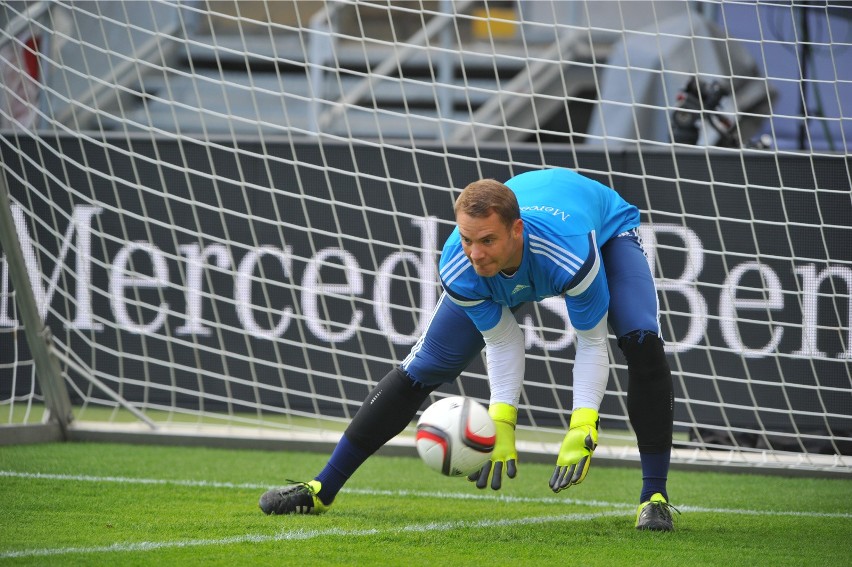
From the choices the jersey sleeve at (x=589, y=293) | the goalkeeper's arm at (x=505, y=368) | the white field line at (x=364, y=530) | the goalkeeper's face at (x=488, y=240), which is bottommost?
the white field line at (x=364, y=530)

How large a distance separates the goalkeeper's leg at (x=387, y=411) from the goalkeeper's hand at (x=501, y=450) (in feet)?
1.19

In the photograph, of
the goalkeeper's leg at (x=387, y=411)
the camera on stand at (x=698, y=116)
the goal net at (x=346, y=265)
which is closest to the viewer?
the goalkeeper's leg at (x=387, y=411)

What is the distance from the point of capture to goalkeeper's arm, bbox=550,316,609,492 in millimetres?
3465

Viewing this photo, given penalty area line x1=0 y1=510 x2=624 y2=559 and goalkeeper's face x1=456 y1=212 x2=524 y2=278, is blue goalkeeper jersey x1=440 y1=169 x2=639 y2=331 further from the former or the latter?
penalty area line x1=0 y1=510 x2=624 y2=559

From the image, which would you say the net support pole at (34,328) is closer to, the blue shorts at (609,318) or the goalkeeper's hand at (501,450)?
the blue shorts at (609,318)

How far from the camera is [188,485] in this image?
183 inches

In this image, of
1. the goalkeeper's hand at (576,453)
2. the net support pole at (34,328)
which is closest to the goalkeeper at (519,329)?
the goalkeeper's hand at (576,453)

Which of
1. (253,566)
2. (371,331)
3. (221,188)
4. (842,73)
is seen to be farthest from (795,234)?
(253,566)

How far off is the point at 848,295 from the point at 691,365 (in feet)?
3.14

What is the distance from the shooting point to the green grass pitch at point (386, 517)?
10.5 feet

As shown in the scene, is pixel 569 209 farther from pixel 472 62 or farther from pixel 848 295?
pixel 472 62

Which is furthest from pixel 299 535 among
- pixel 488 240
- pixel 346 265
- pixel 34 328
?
pixel 346 265

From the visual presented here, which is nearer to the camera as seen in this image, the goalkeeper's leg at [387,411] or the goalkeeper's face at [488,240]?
the goalkeeper's face at [488,240]

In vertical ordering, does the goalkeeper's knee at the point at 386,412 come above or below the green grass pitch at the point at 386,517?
above
